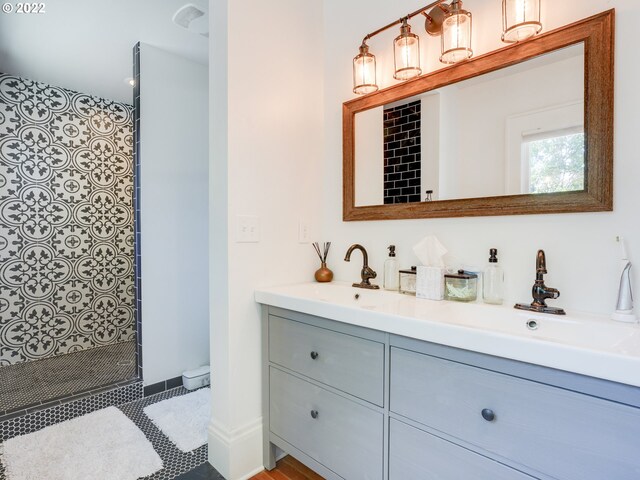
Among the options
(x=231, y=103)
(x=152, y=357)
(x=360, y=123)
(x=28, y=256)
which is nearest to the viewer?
(x=231, y=103)

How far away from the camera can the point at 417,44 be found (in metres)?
1.59

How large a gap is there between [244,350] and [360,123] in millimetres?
1344

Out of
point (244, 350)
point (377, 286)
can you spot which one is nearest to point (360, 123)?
point (377, 286)

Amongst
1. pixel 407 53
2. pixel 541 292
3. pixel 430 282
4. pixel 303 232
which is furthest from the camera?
pixel 303 232

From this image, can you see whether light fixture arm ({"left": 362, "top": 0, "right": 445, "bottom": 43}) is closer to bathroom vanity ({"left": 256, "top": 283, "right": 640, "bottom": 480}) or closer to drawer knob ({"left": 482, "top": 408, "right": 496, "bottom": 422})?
bathroom vanity ({"left": 256, "top": 283, "right": 640, "bottom": 480})

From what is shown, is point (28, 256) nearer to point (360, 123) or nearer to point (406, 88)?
point (360, 123)

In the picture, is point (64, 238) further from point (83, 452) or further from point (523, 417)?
point (523, 417)

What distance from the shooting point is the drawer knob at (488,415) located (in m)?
0.96

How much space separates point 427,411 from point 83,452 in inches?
71.0

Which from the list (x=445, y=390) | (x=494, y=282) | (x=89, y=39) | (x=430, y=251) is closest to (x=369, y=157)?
(x=430, y=251)

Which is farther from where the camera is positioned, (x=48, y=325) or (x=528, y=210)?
(x=48, y=325)

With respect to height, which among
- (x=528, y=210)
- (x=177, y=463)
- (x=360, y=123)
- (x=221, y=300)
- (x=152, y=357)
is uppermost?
(x=360, y=123)

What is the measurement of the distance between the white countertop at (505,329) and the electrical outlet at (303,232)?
1.25ft

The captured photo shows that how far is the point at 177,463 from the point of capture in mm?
1719
